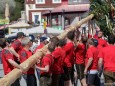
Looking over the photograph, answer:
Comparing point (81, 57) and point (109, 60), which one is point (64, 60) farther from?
point (109, 60)

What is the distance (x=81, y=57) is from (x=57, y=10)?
60625 millimetres

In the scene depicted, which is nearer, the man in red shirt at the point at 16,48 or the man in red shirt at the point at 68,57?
the man in red shirt at the point at 16,48

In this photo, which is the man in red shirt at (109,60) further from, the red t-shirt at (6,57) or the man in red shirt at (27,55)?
the red t-shirt at (6,57)

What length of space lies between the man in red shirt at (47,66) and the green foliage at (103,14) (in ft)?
13.1

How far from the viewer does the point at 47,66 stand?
35.2 feet

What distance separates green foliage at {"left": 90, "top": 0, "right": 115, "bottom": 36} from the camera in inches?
580

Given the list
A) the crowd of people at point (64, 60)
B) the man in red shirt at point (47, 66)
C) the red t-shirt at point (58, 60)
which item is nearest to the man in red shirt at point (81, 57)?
the crowd of people at point (64, 60)

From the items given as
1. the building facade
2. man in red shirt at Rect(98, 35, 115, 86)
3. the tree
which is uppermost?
man in red shirt at Rect(98, 35, 115, 86)

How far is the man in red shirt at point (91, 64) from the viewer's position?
42.8 feet

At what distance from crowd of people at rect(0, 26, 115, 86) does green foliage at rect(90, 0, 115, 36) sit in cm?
28

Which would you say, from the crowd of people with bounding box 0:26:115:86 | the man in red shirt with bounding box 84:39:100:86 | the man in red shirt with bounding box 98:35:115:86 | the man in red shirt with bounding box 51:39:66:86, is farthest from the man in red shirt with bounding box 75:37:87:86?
the man in red shirt with bounding box 98:35:115:86

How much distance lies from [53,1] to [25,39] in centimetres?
7621

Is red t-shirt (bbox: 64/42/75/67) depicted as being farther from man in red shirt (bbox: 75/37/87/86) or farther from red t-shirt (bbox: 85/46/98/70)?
man in red shirt (bbox: 75/37/87/86)

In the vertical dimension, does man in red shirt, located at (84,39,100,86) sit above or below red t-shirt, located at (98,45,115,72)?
below
